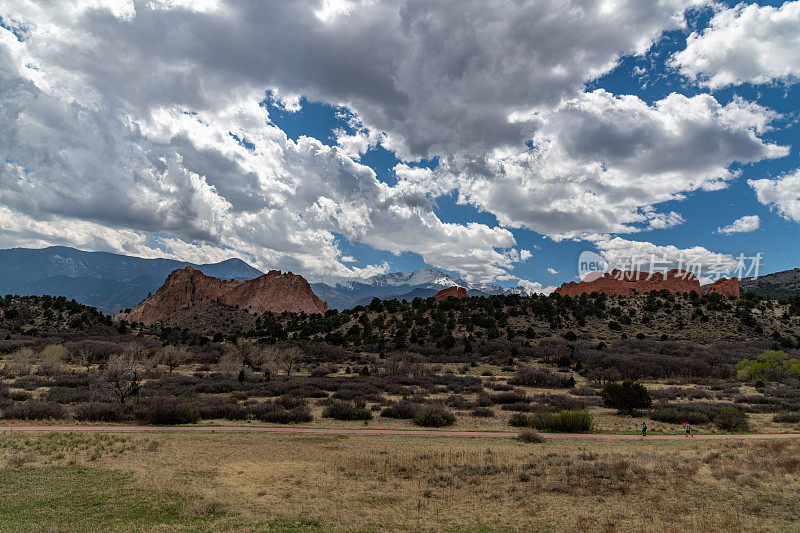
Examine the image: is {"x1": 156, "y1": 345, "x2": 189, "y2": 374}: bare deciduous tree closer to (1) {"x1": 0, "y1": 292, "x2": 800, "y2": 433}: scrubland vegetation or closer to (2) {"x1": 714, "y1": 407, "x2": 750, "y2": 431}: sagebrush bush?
(1) {"x1": 0, "y1": 292, "x2": 800, "y2": 433}: scrubland vegetation

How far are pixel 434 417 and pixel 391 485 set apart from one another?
10024 millimetres

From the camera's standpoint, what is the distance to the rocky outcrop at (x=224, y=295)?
123m

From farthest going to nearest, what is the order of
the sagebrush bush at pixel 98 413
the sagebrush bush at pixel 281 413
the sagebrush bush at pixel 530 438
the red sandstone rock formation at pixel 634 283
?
the red sandstone rock formation at pixel 634 283 < the sagebrush bush at pixel 281 413 < the sagebrush bush at pixel 98 413 < the sagebrush bush at pixel 530 438

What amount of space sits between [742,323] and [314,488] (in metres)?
80.0

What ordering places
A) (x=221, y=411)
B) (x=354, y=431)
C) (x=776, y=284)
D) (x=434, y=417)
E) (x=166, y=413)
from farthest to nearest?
(x=776, y=284)
(x=221, y=411)
(x=434, y=417)
(x=166, y=413)
(x=354, y=431)

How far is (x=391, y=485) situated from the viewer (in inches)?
524

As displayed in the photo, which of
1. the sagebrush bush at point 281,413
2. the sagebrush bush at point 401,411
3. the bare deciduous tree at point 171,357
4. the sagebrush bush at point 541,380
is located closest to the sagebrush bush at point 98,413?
the sagebrush bush at point 281,413

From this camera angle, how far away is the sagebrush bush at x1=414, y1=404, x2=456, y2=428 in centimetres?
2280

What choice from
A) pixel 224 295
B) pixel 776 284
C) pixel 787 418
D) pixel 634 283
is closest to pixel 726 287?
pixel 776 284

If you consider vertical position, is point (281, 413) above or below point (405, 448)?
below

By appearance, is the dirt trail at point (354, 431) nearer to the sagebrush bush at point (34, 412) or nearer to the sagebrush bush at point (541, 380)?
the sagebrush bush at point (34, 412)

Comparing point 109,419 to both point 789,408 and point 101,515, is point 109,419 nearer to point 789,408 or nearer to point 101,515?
point 101,515

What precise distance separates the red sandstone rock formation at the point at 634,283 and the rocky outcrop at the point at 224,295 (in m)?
96.6

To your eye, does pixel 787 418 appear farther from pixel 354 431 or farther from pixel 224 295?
pixel 224 295
